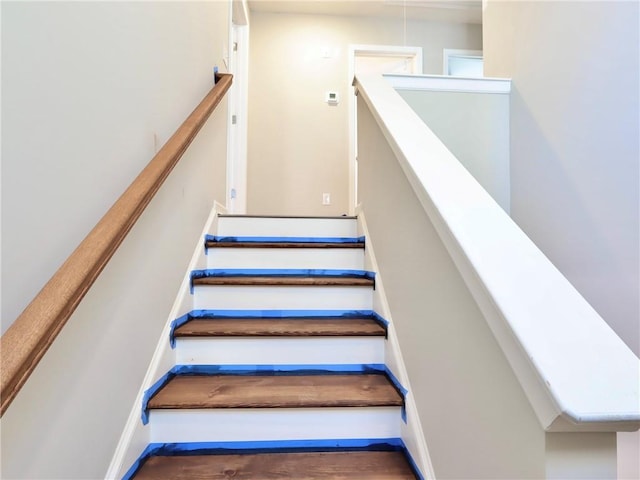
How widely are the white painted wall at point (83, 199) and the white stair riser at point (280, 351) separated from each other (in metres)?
0.19

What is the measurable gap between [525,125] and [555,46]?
0.42 metres

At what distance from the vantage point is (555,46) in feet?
5.98

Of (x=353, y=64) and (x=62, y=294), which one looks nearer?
(x=62, y=294)

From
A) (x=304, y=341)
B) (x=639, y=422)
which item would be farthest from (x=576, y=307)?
(x=304, y=341)

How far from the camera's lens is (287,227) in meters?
2.20

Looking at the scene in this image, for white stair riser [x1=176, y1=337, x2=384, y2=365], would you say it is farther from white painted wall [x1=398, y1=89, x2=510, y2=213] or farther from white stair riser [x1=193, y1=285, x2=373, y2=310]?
white painted wall [x1=398, y1=89, x2=510, y2=213]

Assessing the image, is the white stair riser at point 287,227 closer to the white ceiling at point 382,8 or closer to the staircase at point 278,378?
the staircase at point 278,378

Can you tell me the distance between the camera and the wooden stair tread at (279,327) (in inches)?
56.0

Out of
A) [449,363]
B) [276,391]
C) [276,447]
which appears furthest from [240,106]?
[449,363]

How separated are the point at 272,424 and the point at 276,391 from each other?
104mm

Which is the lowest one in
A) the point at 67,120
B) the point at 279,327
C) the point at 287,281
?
the point at 279,327

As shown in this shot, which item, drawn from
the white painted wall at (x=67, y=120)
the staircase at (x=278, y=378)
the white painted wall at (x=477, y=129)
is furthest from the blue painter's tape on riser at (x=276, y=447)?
the white painted wall at (x=477, y=129)

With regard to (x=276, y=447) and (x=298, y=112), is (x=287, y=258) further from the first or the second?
(x=298, y=112)

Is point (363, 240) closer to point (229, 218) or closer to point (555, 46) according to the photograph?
point (229, 218)
